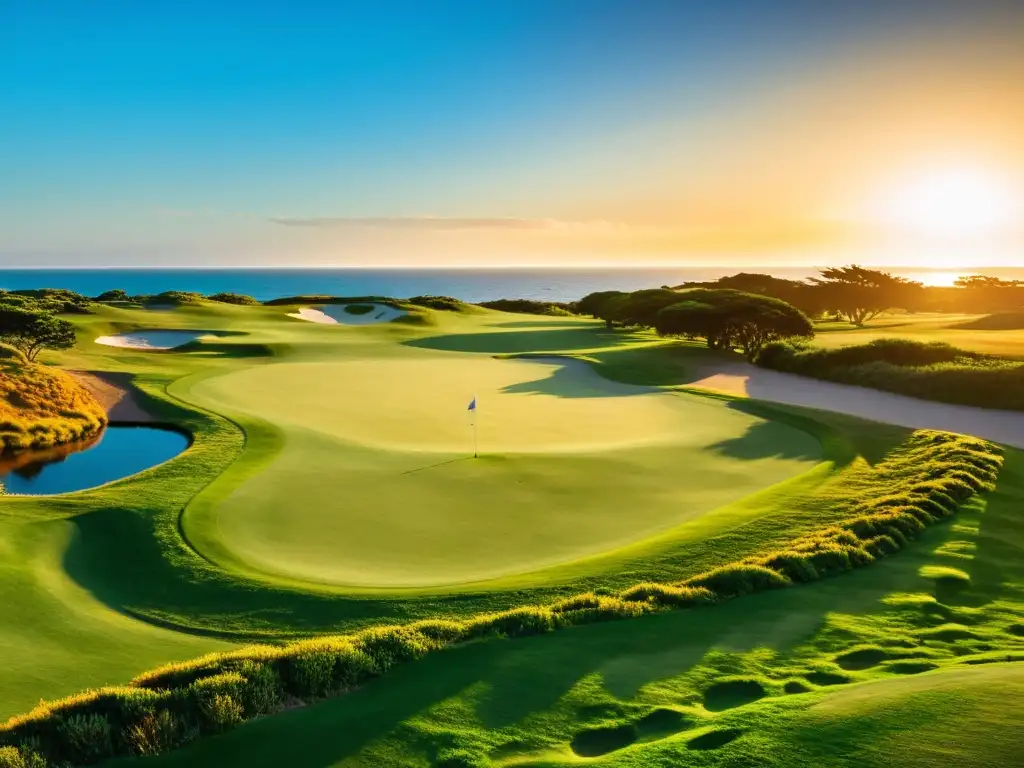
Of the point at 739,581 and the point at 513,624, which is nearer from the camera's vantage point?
the point at 513,624

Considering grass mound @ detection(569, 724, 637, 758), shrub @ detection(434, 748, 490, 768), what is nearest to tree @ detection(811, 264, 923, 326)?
grass mound @ detection(569, 724, 637, 758)

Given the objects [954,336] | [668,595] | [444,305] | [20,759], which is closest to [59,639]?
Answer: [20,759]

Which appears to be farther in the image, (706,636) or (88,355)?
(88,355)

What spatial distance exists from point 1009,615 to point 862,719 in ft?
15.9

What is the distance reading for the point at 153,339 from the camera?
1767 inches

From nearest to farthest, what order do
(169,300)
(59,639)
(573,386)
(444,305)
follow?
(59,639), (573,386), (169,300), (444,305)

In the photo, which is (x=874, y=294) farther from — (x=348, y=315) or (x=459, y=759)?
(x=459, y=759)

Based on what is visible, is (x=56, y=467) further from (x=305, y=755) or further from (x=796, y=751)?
(x=796, y=751)

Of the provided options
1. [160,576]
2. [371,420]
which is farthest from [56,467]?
[160,576]

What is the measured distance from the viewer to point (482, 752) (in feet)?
16.5

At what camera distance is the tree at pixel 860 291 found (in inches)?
2493

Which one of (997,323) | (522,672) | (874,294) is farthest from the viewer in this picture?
(874,294)

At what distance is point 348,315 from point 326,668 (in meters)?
62.0

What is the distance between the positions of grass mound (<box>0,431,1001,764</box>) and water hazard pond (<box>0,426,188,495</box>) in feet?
42.8
